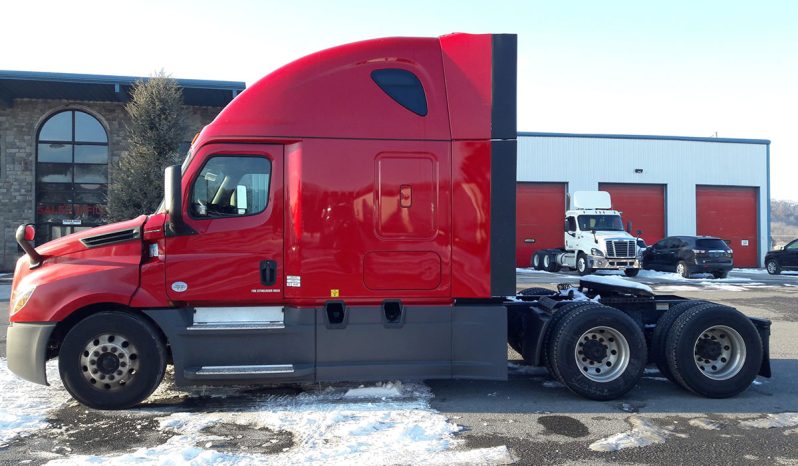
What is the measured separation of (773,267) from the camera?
24.5 metres

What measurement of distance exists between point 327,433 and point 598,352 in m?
2.79

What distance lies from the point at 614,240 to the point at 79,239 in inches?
819

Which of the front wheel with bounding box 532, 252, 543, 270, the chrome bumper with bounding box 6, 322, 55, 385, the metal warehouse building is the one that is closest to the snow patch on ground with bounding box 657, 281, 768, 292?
the front wheel with bounding box 532, 252, 543, 270

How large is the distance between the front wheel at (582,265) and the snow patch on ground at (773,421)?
1842 centimetres

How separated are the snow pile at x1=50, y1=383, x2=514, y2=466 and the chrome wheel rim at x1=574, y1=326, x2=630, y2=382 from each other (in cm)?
160

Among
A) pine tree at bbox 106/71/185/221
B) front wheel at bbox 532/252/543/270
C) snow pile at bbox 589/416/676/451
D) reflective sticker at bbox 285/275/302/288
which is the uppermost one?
pine tree at bbox 106/71/185/221

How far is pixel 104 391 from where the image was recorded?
4.95 meters

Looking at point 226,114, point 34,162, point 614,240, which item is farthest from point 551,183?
point 226,114

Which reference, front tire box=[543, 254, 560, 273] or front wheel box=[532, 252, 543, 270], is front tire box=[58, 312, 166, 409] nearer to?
front tire box=[543, 254, 560, 273]

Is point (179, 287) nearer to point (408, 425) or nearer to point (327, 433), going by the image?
point (327, 433)

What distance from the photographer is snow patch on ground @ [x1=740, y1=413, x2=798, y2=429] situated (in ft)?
15.5

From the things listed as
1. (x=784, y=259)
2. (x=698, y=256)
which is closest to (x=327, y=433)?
(x=698, y=256)

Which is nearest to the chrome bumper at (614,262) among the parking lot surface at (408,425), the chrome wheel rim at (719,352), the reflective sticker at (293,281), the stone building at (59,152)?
the stone building at (59,152)

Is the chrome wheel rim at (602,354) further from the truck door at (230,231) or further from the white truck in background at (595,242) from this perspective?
the white truck in background at (595,242)
